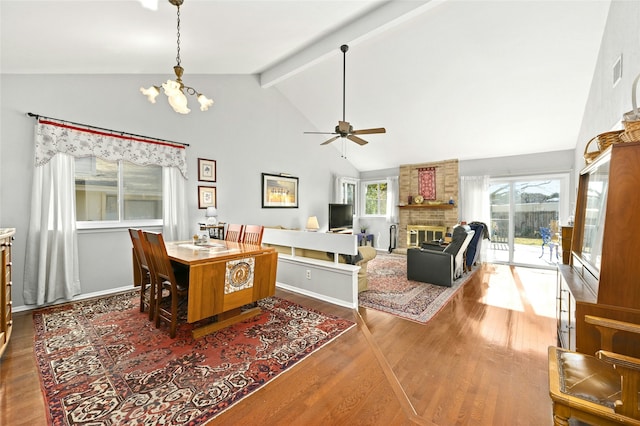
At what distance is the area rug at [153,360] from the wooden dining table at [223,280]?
16 centimetres

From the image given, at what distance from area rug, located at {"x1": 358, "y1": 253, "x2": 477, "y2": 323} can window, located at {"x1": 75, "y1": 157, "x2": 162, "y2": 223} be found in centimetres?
340

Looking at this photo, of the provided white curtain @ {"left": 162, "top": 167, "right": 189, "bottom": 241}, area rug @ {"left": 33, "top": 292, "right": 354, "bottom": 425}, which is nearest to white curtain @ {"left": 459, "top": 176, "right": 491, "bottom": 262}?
area rug @ {"left": 33, "top": 292, "right": 354, "bottom": 425}

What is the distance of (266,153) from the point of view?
562 cm

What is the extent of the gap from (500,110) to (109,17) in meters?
5.54

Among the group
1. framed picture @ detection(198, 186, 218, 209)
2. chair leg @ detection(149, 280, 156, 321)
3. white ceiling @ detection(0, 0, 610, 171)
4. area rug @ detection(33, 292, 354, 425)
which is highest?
white ceiling @ detection(0, 0, 610, 171)

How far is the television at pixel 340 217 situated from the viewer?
22.7 feet

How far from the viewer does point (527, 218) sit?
581 cm

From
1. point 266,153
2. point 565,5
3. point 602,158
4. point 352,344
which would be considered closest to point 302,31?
point 266,153

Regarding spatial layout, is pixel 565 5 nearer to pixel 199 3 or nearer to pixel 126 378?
pixel 199 3

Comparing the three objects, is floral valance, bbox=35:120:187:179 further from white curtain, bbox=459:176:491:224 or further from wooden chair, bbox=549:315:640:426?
white curtain, bbox=459:176:491:224

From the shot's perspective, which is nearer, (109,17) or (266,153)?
(109,17)

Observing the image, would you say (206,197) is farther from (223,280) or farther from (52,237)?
(223,280)

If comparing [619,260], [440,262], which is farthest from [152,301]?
[440,262]

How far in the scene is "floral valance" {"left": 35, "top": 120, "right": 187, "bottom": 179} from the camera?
3.10 meters
